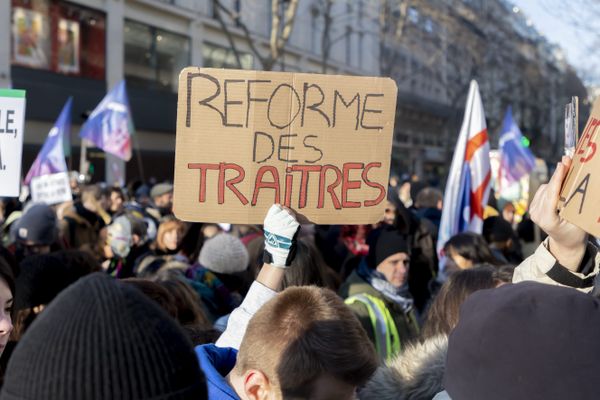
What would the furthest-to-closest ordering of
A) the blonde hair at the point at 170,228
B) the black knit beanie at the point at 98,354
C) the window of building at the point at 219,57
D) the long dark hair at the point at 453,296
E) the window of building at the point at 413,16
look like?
the window of building at the point at 413,16 < the window of building at the point at 219,57 < the blonde hair at the point at 170,228 < the long dark hair at the point at 453,296 < the black knit beanie at the point at 98,354

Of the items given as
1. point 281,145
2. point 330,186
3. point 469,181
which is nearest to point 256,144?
point 281,145

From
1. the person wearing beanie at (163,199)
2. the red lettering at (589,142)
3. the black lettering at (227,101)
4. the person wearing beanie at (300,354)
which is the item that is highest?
the black lettering at (227,101)

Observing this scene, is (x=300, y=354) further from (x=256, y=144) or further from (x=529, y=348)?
(x=256, y=144)

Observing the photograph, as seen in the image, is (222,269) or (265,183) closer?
(265,183)

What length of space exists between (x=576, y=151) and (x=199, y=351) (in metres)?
1.27

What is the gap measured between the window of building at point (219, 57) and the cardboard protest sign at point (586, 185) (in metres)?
25.3

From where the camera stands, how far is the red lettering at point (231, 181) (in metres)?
2.64

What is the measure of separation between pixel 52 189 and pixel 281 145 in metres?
5.49

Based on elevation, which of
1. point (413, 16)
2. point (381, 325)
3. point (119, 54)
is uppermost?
point (413, 16)

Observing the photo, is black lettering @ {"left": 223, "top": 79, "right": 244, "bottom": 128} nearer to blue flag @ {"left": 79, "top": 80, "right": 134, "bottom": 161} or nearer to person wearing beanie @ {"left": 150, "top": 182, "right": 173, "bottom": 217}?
person wearing beanie @ {"left": 150, "top": 182, "right": 173, "bottom": 217}

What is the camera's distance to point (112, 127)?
10062mm

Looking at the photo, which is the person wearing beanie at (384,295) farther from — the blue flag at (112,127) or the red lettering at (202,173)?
the blue flag at (112,127)

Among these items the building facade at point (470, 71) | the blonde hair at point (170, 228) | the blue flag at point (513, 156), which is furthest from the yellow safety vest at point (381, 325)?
the building facade at point (470, 71)

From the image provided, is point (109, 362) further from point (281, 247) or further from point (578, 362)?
point (281, 247)
